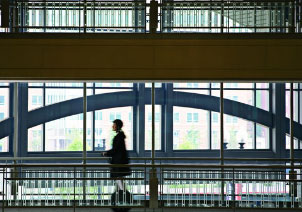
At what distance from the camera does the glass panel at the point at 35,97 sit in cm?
1529

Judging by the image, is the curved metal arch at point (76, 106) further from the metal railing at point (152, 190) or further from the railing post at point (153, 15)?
the railing post at point (153, 15)

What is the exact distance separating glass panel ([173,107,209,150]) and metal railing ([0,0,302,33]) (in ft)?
8.78

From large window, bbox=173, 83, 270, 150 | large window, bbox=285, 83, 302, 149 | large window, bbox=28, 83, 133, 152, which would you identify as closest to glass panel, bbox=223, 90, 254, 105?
large window, bbox=173, 83, 270, 150

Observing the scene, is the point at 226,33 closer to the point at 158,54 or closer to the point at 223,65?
the point at 223,65

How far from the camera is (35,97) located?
15.3 meters

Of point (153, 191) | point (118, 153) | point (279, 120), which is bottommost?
point (153, 191)

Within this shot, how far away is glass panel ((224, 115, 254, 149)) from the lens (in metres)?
15.5

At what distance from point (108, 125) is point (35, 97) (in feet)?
7.59

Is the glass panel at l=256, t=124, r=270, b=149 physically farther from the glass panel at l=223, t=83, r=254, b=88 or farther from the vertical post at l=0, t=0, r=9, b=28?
the vertical post at l=0, t=0, r=9, b=28

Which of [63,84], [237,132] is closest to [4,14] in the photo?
[63,84]

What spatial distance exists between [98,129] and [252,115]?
4.65 metres

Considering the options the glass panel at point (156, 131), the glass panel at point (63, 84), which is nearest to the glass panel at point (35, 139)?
the glass panel at point (63, 84)

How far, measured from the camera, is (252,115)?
15.6m

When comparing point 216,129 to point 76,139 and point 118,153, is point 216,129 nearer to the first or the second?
point 76,139
